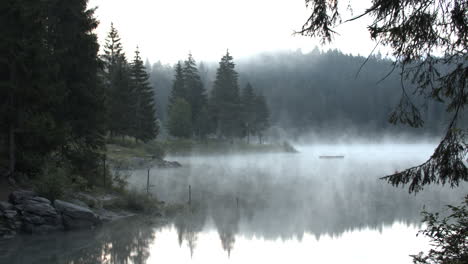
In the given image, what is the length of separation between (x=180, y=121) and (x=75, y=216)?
47886 mm

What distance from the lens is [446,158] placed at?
735cm

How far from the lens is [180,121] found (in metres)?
63.5

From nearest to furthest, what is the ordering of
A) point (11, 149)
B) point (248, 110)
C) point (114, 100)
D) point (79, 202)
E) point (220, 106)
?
1. point (11, 149)
2. point (79, 202)
3. point (114, 100)
4. point (220, 106)
5. point (248, 110)

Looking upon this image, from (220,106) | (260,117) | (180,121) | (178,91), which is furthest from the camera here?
(260,117)

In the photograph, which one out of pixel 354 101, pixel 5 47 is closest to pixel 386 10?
pixel 5 47

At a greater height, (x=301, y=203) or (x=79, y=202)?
(x=79, y=202)

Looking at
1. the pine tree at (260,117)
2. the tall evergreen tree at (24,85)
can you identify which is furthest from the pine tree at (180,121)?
the tall evergreen tree at (24,85)

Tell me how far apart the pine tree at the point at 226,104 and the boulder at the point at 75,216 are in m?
55.1

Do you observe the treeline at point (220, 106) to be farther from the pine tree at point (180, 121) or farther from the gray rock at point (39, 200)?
the gray rock at point (39, 200)

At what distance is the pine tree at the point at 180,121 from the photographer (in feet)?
208

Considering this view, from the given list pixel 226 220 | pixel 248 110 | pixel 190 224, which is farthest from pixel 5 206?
pixel 248 110

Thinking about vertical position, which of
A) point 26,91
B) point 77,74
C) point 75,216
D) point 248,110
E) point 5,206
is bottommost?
point 75,216

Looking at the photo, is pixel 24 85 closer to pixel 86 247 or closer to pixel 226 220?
pixel 86 247

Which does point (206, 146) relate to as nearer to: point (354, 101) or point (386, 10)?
A: point (386, 10)
